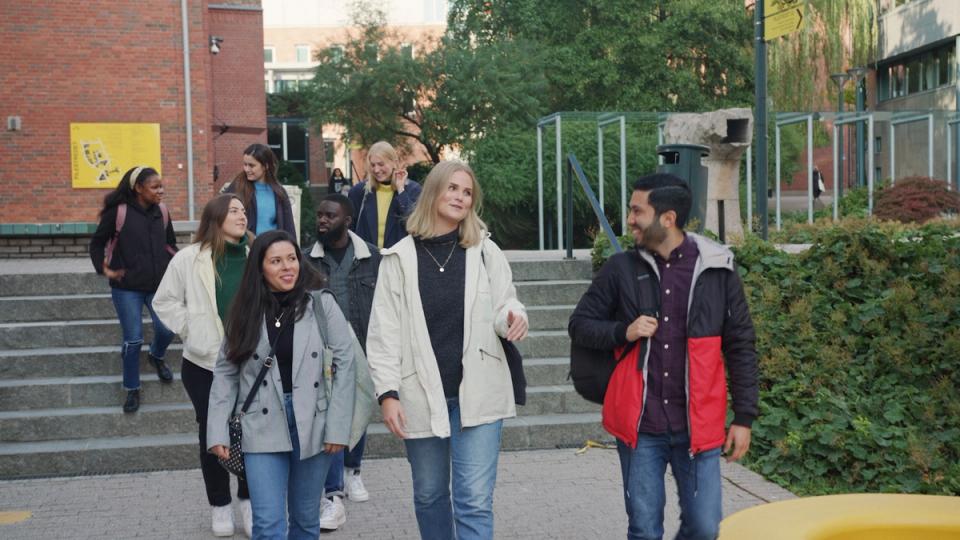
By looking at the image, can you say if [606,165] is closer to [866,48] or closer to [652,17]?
[652,17]

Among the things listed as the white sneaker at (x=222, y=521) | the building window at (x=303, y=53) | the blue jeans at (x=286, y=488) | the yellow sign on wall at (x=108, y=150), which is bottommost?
the white sneaker at (x=222, y=521)

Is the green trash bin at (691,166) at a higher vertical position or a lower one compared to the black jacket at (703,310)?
higher

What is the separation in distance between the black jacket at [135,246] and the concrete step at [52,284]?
2.19 meters

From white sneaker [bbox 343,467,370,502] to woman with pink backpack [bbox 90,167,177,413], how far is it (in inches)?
75.6

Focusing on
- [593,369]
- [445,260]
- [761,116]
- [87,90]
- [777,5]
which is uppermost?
[87,90]

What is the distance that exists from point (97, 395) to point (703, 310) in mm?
5424

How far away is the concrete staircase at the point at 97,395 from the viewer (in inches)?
280

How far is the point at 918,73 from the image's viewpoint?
137 feet

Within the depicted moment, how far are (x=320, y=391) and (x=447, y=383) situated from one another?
0.56m

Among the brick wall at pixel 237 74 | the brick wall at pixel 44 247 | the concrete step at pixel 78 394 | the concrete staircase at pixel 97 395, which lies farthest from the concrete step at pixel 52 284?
the brick wall at pixel 237 74

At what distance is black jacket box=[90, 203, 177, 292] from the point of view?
716 cm

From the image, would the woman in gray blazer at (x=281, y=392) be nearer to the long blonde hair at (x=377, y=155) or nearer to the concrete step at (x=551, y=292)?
the long blonde hair at (x=377, y=155)

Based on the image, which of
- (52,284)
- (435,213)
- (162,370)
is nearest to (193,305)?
(435,213)

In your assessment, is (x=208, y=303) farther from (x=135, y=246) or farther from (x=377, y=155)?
(x=377, y=155)
